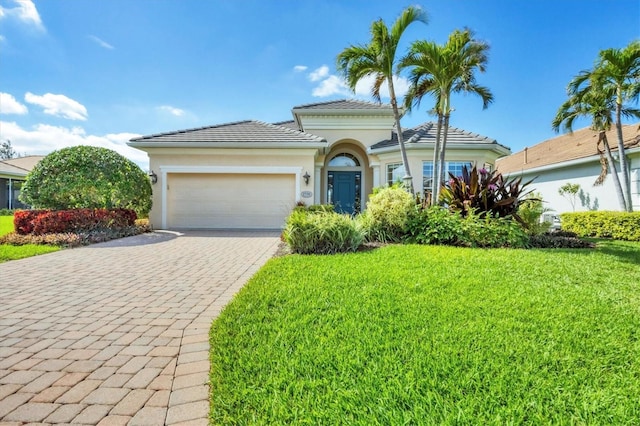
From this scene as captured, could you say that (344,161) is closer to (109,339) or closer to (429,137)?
(429,137)

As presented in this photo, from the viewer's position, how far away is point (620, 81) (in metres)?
11.6

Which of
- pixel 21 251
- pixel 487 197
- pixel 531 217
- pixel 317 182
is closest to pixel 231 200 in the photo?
pixel 317 182

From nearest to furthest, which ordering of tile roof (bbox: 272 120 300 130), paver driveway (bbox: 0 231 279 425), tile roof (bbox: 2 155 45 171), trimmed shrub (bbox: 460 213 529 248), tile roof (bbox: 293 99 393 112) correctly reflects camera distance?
paver driveway (bbox: 0 231 279 425)
trimmed shrub (bbox: 460 213 529 248)
tile roof (bbox: 293 99 393 112)
tile roof (bbox: 272 120 300 130)
tile roof (bbox: 2 155 45 171)

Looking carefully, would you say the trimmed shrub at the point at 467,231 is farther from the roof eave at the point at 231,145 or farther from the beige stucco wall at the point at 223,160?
the roof eave at the point at 231,145

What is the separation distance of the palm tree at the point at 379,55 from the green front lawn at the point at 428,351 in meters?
7.01

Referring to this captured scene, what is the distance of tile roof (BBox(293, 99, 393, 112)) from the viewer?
1513 centimetres

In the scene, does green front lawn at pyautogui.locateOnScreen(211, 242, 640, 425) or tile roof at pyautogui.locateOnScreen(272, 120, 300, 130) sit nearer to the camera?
green front lawn at pyautogui.locateOnScreen(211, 242, 640, 425)

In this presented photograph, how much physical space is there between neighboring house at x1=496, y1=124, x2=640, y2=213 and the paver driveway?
1378 cm

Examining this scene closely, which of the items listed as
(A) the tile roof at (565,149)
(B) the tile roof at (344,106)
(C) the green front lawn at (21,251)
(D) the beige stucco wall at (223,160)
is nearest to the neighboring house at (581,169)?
(A) the tile roof at (565,149)

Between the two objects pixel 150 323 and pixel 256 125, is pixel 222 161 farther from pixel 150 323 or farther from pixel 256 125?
pixel 150 323

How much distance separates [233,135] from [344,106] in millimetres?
6074

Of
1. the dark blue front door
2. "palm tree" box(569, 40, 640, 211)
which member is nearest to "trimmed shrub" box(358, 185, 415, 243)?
the dark blue front door

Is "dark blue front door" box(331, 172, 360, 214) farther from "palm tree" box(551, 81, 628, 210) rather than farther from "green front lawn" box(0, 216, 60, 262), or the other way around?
"green front lawn" box(0, 216, 60, 262)

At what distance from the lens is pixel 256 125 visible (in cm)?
1499
